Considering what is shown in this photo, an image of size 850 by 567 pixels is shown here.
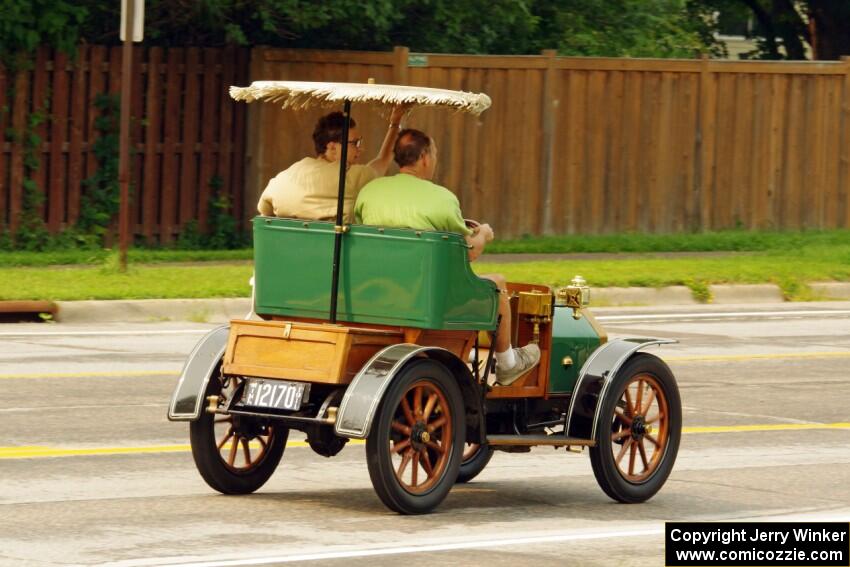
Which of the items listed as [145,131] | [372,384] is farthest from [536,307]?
[145,131]

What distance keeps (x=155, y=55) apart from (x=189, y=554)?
595 inches

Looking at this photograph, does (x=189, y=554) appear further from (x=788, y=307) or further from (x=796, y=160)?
(x=796, y=160)

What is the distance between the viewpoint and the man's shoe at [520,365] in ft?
→ 28.8

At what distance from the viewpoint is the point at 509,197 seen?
76.2ft

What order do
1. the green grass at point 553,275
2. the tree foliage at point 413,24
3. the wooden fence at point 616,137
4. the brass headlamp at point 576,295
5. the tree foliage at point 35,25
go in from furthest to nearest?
the wooden fence at point 616,137, the tree foliage at point 413,24, the tree foliage at point 35,25, the green grass at point 553,275, the brass headlamp at point 576,295

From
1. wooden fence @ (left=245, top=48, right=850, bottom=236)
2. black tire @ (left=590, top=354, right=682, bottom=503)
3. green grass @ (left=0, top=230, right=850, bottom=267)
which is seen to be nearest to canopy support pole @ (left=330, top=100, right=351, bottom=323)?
black tire @ (left=590, top=354, right=682, bottom=503)

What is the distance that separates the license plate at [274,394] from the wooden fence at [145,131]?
12.8 meters

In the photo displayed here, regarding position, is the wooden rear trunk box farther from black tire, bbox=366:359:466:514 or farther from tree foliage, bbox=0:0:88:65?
tree foliage, bbox=0:0:88:65

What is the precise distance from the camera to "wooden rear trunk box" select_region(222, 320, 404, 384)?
817cm

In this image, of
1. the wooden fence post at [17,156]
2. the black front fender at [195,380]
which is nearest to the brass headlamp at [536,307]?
the black front fender at [195,380]

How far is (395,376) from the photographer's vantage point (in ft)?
26.2

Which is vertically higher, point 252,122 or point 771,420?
point 252,122

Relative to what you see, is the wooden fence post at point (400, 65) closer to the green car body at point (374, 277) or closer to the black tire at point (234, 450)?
the black tire at point (234, 450)

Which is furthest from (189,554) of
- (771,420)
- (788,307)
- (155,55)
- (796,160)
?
(796,160)
